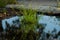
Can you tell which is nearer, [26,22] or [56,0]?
[26,22]

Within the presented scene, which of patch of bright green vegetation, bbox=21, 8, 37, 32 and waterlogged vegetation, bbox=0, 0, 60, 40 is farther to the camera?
patch of bright green vegetation, bbox=21, 8, 37, 32

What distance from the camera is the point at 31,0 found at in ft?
26.9

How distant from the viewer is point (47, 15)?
20.3 ft

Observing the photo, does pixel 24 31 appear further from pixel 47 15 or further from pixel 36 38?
pixel 47 15

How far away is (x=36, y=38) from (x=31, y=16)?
909 millimetres

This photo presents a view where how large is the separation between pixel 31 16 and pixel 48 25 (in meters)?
0.45

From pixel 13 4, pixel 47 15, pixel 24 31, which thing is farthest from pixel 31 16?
pixel 13 4

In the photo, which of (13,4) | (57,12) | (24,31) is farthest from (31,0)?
(24,31)

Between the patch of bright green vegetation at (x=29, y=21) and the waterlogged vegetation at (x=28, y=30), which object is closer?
the waterlogged vegetation at (x=28, y=30)

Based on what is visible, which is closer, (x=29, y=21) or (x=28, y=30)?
(x=28, y=30)

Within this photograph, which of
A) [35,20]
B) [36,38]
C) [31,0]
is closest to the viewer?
[36,38]

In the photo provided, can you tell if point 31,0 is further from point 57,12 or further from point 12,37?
point 12,37

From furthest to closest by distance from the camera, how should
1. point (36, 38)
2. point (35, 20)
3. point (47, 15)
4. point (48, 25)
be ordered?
point (47, 15) < point (48, 25) < point (35, 20) < point (36, 38)

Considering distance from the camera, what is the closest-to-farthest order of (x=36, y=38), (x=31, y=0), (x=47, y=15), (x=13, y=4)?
(x=36, y=38), (x=47, y=15), (x=13, y=4), (x=31, y=0)
